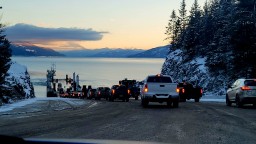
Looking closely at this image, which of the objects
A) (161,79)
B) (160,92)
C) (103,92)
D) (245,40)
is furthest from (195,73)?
(160,92)

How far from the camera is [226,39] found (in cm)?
7806

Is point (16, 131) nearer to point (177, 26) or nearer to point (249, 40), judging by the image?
point (249, 40)

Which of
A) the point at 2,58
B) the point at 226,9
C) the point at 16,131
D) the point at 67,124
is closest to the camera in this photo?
the point at 16,131

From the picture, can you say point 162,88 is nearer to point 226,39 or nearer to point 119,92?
point 119,92

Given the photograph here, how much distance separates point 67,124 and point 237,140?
6054mm

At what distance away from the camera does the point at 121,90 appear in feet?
149

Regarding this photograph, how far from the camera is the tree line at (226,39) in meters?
62.2

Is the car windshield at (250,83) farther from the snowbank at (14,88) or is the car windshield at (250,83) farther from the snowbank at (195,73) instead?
the snowbank at (195,73)

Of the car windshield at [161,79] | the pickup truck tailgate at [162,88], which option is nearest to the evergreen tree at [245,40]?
the car windshield at [161,79]

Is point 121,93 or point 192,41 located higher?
point 192,41

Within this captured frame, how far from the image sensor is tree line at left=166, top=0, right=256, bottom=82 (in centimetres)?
6216

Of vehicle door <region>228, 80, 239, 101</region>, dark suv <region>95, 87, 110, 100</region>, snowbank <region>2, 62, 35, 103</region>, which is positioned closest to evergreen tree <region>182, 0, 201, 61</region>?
snowbank <region>2, 62, 35, 103</region>

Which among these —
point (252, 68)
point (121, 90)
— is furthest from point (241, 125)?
Result: point (252, 68)

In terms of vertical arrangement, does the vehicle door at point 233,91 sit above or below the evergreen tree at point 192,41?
below
